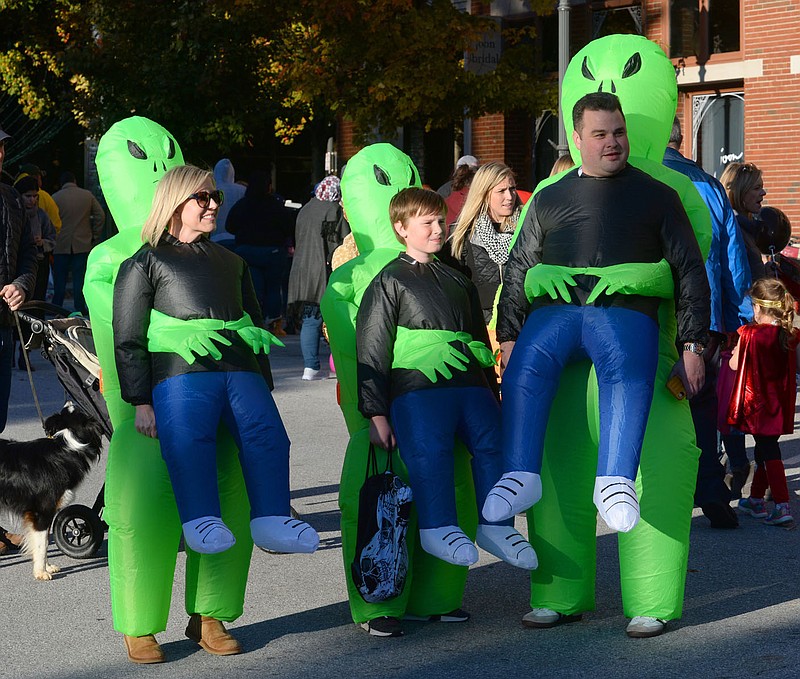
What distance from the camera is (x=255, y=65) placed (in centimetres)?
2034

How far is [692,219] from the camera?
17.5 ft

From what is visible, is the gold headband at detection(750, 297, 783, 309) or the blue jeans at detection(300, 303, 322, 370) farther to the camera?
the blue jeans at detection(300, 303, 322, 370)

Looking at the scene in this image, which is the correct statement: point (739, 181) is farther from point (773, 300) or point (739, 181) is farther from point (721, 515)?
point (721, 515)

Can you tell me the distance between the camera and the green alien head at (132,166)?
5637 mm

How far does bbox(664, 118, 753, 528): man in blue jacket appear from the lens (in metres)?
7.03

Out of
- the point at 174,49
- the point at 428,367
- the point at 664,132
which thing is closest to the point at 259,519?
the point at 428,367

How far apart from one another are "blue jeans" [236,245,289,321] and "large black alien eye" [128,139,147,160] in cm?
881

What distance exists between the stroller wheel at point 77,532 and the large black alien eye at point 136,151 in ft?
6.23

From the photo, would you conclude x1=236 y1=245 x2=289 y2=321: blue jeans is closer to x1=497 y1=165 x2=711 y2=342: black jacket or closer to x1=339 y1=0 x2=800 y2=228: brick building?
x1=339 y1=0 x2=800 y2=228: brick building

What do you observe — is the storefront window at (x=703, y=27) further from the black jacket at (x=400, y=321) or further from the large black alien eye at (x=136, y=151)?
the black jacket at (x=400, y=321)

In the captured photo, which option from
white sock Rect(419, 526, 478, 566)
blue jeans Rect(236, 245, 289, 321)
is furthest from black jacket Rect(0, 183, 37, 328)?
blue jeans Rect(236, 245, 289, 321)

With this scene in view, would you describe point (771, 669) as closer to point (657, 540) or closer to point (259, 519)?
point (657, 540)

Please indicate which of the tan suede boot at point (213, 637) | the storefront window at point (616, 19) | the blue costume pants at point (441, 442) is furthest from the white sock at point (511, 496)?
the storefront window at point (616, 19)

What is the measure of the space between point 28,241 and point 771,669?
14.1 feet
